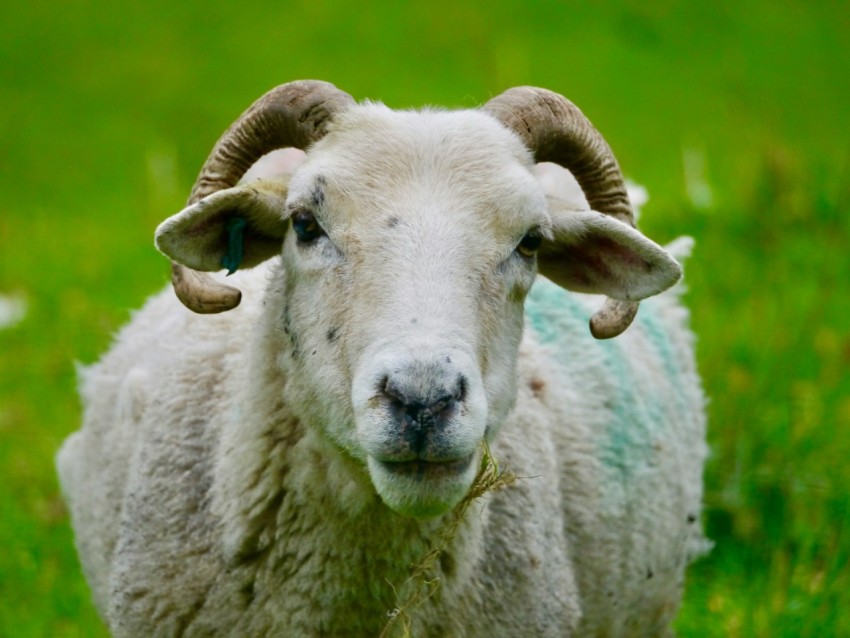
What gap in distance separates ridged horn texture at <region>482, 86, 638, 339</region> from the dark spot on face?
→ 636 millimetres

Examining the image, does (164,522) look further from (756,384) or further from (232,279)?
(756,384)

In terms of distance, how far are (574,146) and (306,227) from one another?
87cm

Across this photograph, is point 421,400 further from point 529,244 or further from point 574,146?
point 574,146

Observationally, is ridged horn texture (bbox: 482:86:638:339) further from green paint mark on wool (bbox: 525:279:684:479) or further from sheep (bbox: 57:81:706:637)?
green paint mark on wool (bbox: 525:279:684:479)

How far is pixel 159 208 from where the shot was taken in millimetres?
10758

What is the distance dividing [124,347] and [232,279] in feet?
2.13

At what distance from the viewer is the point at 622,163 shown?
1329cm

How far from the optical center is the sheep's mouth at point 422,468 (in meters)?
2.98

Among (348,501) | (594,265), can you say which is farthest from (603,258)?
(348,501)

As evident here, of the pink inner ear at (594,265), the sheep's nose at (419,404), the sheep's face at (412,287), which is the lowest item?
the sheep's nose at (419,404)

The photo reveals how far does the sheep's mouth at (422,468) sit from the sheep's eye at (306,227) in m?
0.72

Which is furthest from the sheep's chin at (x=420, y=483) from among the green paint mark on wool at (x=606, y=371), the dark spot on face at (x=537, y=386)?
the green paint mark on wool at (x=606, y=371)

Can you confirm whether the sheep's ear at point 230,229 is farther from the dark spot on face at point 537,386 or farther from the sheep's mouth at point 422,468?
the dark spot on face at point 537,386

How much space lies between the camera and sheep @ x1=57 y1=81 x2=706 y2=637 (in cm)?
309
